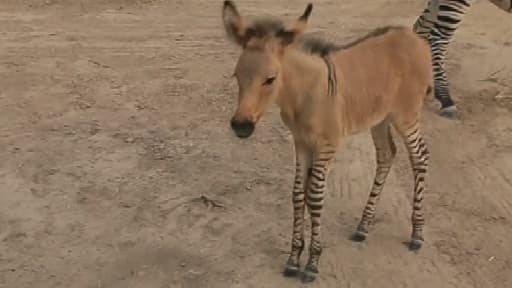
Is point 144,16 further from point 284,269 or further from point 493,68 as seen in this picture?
point 284,269

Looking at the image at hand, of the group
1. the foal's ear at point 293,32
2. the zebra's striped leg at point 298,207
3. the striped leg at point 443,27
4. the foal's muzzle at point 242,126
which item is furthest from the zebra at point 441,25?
the foal's muzzle at point 242,126

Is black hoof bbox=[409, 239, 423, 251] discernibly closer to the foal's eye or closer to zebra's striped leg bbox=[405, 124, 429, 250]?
zebra's striped leg bbox=[405, 124, 429, 250]

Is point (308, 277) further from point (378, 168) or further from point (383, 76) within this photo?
point (383, 76)

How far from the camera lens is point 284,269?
573cm

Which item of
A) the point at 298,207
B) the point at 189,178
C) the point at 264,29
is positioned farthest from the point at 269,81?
the point at 189,178

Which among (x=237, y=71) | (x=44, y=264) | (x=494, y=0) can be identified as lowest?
(x=44, y=264)

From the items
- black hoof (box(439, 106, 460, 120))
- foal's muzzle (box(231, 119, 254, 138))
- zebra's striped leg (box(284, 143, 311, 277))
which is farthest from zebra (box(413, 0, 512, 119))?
foal's muzzle (box(231, 119, 254, 138))

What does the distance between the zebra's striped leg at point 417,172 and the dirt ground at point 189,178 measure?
110 mm

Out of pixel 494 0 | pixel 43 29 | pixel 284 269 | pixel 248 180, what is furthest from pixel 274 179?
pixel 43 29

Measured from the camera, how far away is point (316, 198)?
17.7 feet

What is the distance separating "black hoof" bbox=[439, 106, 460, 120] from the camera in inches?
330

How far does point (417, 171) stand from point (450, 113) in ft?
8.58

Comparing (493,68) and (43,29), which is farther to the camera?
(43,29)

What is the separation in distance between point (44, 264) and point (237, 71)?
2.16 m
